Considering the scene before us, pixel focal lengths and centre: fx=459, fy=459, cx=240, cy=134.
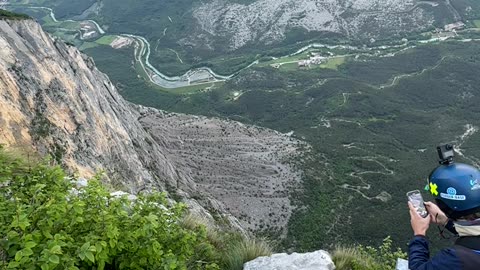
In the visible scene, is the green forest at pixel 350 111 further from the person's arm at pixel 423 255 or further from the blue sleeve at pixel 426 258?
the blue sleeve at pixel 426 258

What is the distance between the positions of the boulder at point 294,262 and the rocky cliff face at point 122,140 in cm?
703

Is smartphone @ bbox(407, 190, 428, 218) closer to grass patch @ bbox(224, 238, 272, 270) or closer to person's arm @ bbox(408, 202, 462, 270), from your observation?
person's arm @ bbox(408, 202, 462, 270)

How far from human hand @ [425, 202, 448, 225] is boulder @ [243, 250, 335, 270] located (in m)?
3.63

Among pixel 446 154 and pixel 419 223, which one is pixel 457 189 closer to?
pixel 446 154

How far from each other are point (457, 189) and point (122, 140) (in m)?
38.8

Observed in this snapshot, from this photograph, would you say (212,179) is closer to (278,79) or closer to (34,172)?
(34,172)

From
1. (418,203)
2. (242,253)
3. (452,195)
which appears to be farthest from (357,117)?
(452,195)

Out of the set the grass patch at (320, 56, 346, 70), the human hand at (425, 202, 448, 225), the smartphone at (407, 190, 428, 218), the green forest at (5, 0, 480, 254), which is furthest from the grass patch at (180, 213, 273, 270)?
the grass patch at (320, 56, 346, 70)

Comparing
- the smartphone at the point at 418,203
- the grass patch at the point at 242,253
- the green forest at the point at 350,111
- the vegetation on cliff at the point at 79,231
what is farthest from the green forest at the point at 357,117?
the vegetation on cliff at the point at 79,231

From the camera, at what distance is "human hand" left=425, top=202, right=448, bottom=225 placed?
6.88 meters

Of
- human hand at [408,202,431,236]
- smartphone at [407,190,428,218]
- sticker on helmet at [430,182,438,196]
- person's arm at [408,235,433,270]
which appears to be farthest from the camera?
smartphone at [407,190,428,218]

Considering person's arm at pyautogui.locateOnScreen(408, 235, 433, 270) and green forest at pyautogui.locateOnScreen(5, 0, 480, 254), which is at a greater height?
person's arm at pyautogui.locateOnScreen(408, 235, 433, 270)

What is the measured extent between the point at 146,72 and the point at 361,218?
400ft

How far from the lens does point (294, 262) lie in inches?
409
